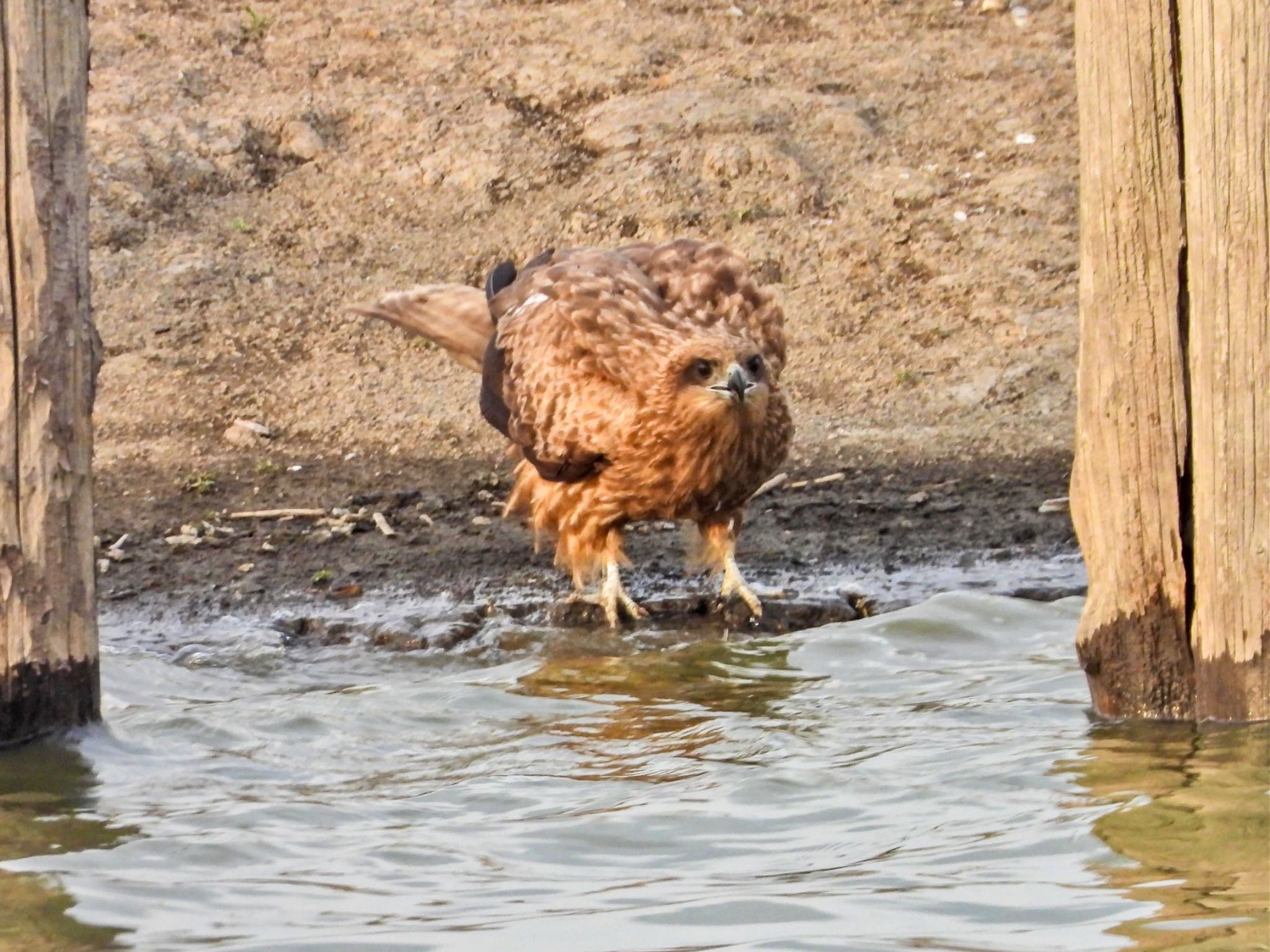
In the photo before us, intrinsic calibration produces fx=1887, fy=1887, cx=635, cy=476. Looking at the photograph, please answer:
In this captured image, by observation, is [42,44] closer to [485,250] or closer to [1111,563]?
[1111,563]

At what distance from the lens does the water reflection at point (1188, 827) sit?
11.3 ft

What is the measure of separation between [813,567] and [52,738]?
145 inches

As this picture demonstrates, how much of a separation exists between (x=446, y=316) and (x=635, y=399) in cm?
168

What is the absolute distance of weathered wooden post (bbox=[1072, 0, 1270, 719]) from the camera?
14.0ft

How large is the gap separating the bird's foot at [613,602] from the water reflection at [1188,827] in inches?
105

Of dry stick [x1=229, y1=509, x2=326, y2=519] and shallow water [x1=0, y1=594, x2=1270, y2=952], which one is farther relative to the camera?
dry stick [x1=229, y1=509, x2=326, y2=519]

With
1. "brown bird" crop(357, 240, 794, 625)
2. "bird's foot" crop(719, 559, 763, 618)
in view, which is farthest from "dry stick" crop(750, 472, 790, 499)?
"bird's foot" crop(719, 559, 763, 618)

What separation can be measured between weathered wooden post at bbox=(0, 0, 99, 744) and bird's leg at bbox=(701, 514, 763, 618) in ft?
9.88

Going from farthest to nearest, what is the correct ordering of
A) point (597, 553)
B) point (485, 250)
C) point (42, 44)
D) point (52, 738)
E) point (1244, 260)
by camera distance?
point (485, 250) < point (597, 553) < point (52, 738) < point (42, 44) < point (1244, 260)

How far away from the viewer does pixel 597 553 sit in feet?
24.6

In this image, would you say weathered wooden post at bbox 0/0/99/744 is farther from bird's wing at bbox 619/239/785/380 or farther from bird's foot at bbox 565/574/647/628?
bird's wing at bbox 619/239/785/380

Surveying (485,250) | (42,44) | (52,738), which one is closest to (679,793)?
(52,738)

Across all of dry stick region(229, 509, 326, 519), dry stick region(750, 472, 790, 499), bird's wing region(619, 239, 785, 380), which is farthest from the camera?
dry stick region(750, 472, 790, 499)

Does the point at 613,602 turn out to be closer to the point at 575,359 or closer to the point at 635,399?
the point at 635,399
